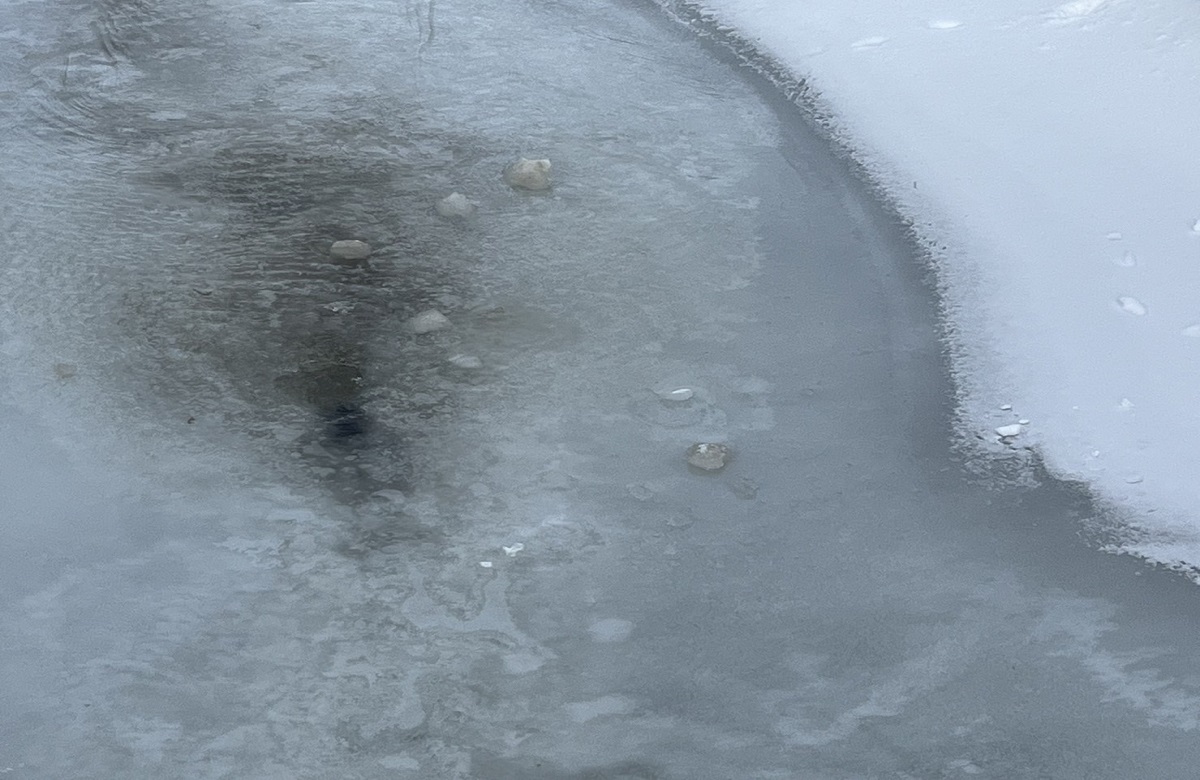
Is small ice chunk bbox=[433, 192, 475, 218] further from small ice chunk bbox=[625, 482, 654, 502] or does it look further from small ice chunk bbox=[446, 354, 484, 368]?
small ice chunk bbox=[625, 482, 654, 502]

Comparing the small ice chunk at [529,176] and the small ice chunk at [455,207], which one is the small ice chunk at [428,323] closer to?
the small ice chunk at [455,207]

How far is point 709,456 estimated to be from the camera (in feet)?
11.9

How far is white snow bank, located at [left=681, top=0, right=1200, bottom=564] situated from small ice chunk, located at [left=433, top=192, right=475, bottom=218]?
1691mm

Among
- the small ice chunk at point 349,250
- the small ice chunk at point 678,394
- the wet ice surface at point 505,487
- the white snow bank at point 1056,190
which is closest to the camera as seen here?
the wet ice surface at point 505,487

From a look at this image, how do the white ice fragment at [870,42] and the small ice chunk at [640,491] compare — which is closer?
the small ice chunk at [640,491]

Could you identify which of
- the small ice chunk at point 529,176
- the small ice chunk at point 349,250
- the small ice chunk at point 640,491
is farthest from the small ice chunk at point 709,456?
the small ice chunk at point 529,176

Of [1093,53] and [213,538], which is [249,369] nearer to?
[213,538]

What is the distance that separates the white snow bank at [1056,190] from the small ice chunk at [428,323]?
1.70m

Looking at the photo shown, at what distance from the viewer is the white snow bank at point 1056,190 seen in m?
3.80

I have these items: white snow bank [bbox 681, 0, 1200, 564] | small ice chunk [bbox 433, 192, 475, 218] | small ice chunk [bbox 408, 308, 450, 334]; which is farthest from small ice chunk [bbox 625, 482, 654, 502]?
small ice chunk [bbox 433, 192, 475, 218]

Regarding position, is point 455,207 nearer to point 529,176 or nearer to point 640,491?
point 529,176

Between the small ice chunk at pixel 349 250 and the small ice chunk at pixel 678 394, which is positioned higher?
the small ice chunk at pixel 678 394

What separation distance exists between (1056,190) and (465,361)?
2.46 meters

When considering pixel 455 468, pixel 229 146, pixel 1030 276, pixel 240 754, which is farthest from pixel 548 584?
pixel 229 146
